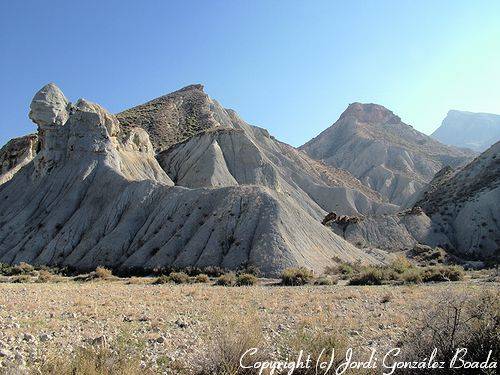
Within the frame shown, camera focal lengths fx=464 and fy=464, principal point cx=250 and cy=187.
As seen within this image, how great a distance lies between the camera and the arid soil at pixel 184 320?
9.30 meters

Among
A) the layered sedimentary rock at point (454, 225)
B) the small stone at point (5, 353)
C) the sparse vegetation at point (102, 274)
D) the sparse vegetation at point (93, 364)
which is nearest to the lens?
the sparse vegetation at point (93, 364)

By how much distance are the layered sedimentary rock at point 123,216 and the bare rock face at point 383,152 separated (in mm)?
67921

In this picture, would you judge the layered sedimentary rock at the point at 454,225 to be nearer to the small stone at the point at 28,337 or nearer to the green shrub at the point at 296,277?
the green shrub at the point at 296,277

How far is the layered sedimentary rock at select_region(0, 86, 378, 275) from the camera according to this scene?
3666 centimetres

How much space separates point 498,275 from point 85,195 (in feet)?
134

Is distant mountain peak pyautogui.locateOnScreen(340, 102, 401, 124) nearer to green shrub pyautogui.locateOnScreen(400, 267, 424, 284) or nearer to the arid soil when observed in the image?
green shrub pyautogui.locateOnScreen(400, 267, 424, 284)

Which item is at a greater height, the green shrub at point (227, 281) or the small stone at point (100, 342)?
the small stone at point (100, 342)

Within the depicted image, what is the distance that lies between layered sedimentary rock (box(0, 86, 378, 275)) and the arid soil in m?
14.6

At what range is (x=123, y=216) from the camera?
1821 inches

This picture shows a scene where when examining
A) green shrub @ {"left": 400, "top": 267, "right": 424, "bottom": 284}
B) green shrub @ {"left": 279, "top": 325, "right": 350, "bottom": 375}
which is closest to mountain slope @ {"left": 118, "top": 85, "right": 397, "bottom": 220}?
green shrub @ {"left": 400, "top": 267, "right": 424, "bottom": 284}

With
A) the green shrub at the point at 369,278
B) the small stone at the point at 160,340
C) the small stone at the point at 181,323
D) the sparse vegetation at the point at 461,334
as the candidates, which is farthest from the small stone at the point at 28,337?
the green shrub at the point at 369,278

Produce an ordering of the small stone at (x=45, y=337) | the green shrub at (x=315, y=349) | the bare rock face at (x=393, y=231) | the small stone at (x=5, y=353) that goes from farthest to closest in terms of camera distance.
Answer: the bare rock face at (x=393, y=231) → the small stone at (x=45, y=337) → the small stone at (x=5, y=353) → the green shrub at (x=315, y=349)

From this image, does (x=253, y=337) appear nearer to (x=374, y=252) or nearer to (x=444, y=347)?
(x=444, y=347)

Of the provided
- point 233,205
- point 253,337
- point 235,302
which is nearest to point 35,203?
point 233,205
